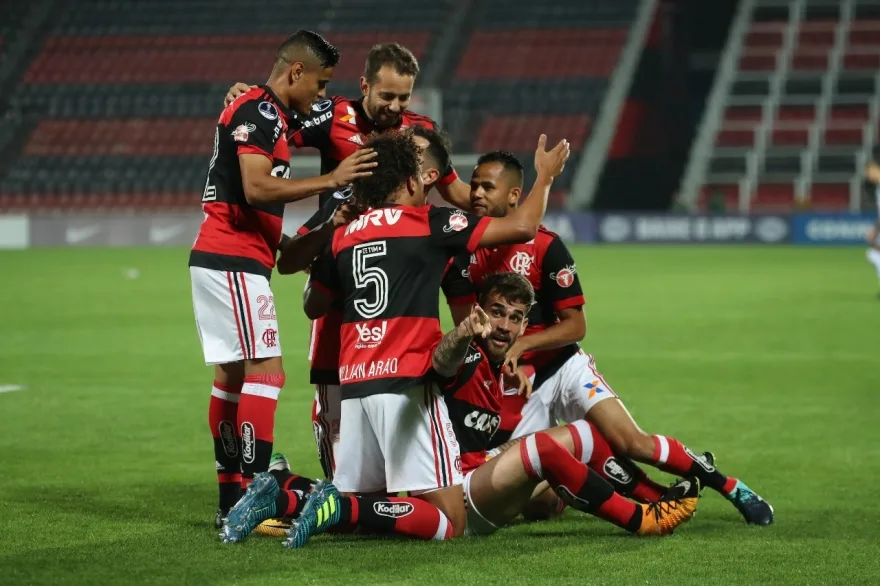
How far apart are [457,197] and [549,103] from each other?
29995 millimetres

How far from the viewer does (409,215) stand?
522 cm

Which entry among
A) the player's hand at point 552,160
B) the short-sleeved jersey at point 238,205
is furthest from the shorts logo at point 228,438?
the player's hand at point 552,160

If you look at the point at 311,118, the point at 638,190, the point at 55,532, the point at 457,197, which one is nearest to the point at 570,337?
the point at 457,197

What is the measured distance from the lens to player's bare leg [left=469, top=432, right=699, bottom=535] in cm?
518

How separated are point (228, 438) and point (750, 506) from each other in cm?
229

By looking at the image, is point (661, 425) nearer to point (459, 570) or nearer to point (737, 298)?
point (459, 570)

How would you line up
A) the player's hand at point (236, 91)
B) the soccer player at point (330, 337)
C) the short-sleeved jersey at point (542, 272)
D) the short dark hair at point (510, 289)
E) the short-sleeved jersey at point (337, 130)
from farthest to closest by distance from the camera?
the short-sleeved jersey at point (337, 130) → the short-sleeved jersey at point (542, 272) → the player's hand at point (236, 91) → the soccer player at point (330, 337) → the short dark hair at point (510, 289)

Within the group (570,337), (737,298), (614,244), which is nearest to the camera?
(570,337)

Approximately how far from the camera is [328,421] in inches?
236

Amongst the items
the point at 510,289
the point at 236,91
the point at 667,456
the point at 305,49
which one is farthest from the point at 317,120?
the point at 667,456

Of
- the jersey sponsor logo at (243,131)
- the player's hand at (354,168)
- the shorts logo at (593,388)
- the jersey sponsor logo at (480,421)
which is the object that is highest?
the jersey sponsor logo at (243,131)

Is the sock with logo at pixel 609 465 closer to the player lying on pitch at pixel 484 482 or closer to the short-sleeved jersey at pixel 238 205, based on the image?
the player lying on pitch at pixel 484 482

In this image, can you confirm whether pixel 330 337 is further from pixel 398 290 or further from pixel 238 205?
pixel 398 290

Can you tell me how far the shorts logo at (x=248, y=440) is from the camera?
218 inches
